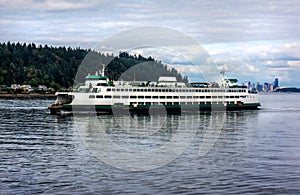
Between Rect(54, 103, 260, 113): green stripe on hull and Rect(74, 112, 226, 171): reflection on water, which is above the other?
Rect(54, 103, 260, 113): green stripe on hull

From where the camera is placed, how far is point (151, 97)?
10575 cm

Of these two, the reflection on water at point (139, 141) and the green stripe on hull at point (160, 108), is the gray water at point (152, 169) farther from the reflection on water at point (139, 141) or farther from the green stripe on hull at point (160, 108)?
the green stripe on hull at point (160, 108)

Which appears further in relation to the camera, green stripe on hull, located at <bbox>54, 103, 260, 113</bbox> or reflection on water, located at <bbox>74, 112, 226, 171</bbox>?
green stripe on hull, located at <bbox>54, 103, 260, 113</bbox>

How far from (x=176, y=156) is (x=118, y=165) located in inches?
248

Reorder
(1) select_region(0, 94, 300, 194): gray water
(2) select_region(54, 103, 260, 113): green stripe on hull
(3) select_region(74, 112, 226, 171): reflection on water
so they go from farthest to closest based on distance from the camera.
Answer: (2) select_region(54, 103, 260, 113): green stripe on hull < (3) select_region(74, 112, 226, 171): reflection on water < (1) select_region(0, 94, 300, 194): gray water

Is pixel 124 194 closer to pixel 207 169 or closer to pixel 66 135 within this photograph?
pixel 207 169

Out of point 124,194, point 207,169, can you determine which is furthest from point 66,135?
point 124,194

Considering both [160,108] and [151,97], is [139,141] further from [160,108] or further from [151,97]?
[151,97]

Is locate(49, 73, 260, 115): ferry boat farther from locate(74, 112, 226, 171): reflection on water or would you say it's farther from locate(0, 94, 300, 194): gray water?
locate(0, 94, 300, 194): gray water

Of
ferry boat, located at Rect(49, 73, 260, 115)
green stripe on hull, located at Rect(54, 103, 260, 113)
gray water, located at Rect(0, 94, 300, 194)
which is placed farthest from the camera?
ferry boat, located at Rect(49, 73, 260, 115)

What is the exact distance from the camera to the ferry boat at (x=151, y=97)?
314ft

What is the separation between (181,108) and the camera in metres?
108

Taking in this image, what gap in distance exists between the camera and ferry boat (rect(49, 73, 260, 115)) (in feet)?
314

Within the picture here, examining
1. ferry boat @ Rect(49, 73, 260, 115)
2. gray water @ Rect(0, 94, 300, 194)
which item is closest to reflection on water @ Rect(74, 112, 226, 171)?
gray water @ Rect(0, 94, 300, 194)
